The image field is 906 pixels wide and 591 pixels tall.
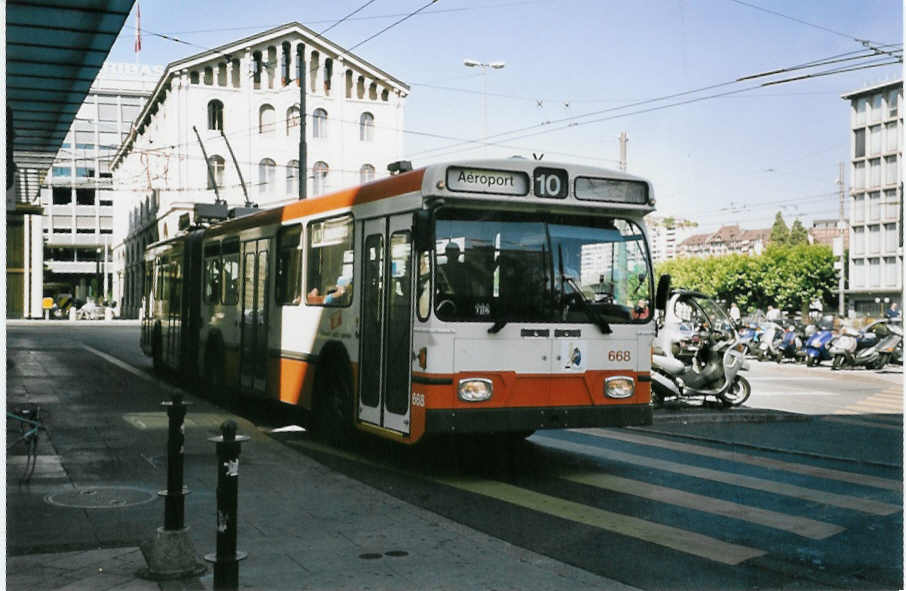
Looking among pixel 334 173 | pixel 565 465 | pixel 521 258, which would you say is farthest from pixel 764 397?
pixel 334 173

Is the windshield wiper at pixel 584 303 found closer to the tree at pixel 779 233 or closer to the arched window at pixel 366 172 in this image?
the arched window at pixel 366 172

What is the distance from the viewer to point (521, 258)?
848 cm

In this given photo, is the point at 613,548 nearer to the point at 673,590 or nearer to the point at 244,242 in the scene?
the point at 673,590

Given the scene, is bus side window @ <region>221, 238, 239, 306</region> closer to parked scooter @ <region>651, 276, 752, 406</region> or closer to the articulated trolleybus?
the articulated trolleybus

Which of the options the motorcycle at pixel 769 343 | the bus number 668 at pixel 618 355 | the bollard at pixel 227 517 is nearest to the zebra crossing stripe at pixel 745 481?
the bus number 668 at pixel 618 355

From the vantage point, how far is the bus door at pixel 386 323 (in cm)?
860

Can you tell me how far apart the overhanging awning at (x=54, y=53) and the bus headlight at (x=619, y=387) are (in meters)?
6.36

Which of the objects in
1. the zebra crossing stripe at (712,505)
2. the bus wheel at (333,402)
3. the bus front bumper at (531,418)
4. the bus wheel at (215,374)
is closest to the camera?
the zebra crossing stripe at (712,505)

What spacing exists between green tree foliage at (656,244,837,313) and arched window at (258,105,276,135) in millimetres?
71492

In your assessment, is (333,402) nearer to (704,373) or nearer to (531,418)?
(531,418)

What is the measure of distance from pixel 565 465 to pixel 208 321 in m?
7.68

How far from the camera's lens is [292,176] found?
3594 cm

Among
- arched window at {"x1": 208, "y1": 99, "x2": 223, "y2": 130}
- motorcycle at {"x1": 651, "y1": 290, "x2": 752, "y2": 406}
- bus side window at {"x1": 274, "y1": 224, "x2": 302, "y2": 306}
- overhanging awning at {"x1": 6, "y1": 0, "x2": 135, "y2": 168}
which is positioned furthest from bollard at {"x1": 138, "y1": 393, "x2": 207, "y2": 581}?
arched window at {"x1": 208, "y1": 99, "x2": 223, "y2": 130}

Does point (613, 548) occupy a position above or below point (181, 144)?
below
